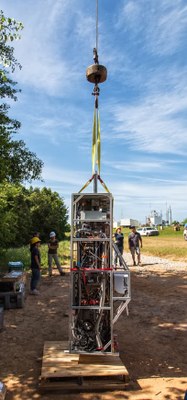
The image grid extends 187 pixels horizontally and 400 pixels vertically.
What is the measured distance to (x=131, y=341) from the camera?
7.84 metres

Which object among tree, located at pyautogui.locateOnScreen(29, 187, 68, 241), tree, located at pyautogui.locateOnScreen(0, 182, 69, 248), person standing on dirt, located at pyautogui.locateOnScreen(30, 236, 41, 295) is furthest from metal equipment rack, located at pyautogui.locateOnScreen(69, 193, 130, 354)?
tree, located at pyautogui.locateOnScreen(29, 187, 68, 241)

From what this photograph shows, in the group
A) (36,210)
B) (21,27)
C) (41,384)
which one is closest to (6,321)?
(41,384)

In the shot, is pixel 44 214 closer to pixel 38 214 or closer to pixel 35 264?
pixel 38 214

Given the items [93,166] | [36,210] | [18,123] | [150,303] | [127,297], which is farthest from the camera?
[36,210]

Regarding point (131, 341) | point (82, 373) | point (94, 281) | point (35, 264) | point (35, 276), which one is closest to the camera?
point (82, 373)

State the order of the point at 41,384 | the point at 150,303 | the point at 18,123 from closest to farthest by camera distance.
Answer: the point at 41,384, the point at 150,303, the point at 18,123

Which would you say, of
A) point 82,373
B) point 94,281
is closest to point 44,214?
point 94,281

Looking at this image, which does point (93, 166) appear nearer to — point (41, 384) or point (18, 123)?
point (41, 384)

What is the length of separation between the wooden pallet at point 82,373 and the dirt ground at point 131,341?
126 millimetres

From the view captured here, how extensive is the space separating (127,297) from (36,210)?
3650 cm

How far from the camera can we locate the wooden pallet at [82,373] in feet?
18.4

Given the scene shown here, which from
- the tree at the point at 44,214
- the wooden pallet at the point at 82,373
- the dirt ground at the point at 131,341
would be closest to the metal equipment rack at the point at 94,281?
the wooden pallet at the point at 82,373

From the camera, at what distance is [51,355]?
648 cm

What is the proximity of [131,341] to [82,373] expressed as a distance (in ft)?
7.92
